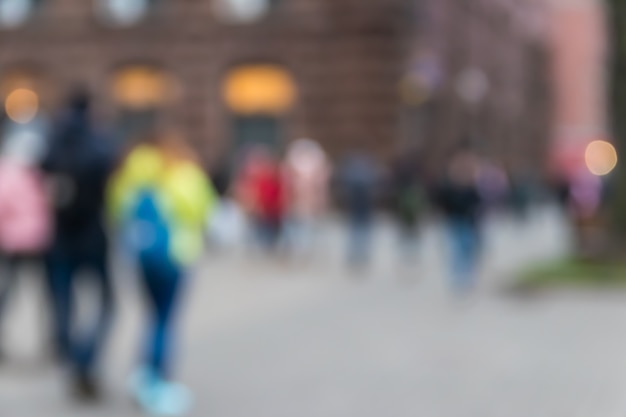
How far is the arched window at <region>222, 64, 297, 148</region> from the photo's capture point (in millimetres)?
28109

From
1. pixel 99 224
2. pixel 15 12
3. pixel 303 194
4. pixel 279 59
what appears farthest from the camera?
pixel 15 12

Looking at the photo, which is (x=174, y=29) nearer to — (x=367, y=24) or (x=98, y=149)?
(x=367, y=24)

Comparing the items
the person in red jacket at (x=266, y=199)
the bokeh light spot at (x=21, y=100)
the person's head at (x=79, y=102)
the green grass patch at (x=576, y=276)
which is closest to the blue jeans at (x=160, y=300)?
the person's head at (x=79, y=102)

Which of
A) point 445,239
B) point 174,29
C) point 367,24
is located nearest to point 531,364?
point 445,239

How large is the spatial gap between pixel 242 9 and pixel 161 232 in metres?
21.8

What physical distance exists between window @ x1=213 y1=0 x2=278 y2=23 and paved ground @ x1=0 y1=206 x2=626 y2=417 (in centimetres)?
1342

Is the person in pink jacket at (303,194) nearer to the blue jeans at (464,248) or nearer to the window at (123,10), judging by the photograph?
the blue jeans at (464,248)

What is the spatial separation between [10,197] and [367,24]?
1941 centimetres

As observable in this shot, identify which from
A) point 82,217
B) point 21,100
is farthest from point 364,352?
point 21,100

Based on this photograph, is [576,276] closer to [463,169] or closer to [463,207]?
[463,207]

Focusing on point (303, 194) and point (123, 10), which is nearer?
point (303, 194)

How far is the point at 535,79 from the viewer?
47.8 m

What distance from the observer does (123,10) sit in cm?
2878

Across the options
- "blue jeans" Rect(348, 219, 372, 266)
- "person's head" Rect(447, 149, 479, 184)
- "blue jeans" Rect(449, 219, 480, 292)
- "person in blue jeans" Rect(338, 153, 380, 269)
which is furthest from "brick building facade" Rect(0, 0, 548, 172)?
"person's head" Rect(447, 149, 479, 184)
